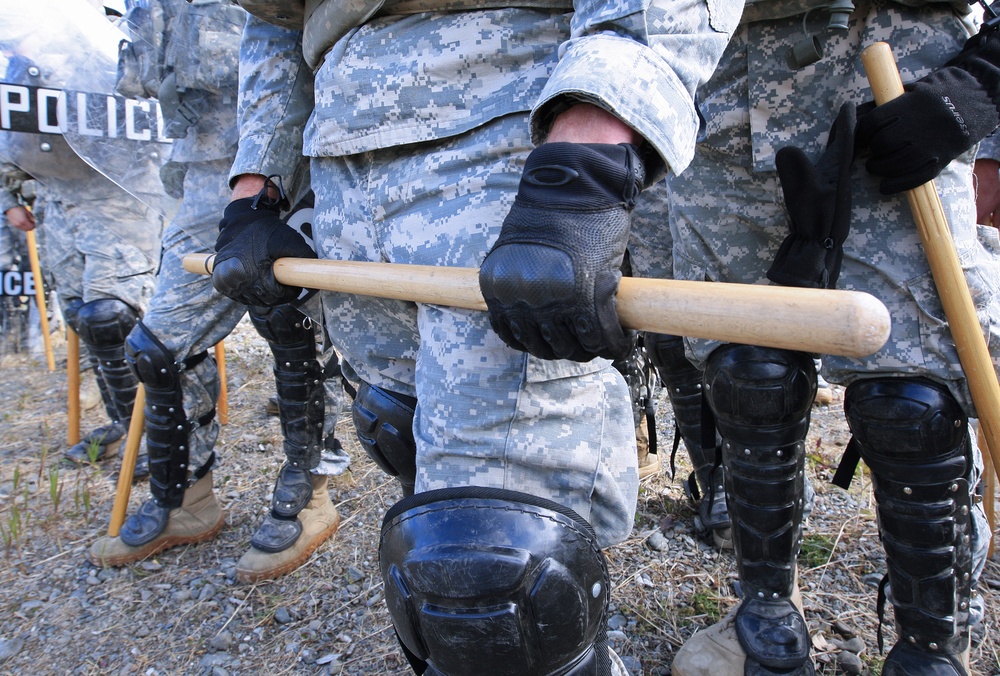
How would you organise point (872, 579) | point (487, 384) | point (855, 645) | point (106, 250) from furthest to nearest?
point (106, 250) < point (872, 579) < point (855, 645) < point (487, 384)

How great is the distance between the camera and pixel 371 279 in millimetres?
1294

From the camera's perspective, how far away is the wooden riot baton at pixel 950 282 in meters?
1.37

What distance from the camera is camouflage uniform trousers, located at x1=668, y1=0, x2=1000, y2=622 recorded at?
1475 mm

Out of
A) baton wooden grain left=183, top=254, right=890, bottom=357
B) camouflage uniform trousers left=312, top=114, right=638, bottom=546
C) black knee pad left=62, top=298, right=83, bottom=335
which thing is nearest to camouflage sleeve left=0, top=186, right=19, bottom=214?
black knee pad left=62, top=298, right=83, bottom=335

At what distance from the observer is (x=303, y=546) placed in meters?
2.64

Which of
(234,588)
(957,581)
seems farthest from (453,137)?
(234,588)

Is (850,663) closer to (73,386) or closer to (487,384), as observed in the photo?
(487,384)

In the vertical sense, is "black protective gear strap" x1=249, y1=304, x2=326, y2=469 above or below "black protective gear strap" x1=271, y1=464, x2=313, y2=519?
above

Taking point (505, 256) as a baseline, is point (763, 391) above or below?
below

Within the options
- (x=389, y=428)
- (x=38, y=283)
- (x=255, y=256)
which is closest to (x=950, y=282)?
(x=389, y=428)

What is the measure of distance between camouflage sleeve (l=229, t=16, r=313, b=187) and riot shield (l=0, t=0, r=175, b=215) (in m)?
1.40

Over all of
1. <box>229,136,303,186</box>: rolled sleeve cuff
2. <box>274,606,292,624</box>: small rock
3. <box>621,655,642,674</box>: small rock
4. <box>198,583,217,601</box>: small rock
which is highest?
Result: <box>229,136,303,186</box>: rolled sleeve cuff

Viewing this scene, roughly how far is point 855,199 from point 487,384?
103 cm

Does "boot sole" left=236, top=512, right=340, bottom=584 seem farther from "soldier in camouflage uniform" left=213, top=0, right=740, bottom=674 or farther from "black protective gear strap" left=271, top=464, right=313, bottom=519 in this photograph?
"soldier in camouflage uniform" left=213, top=0, right=740, bottom=674
